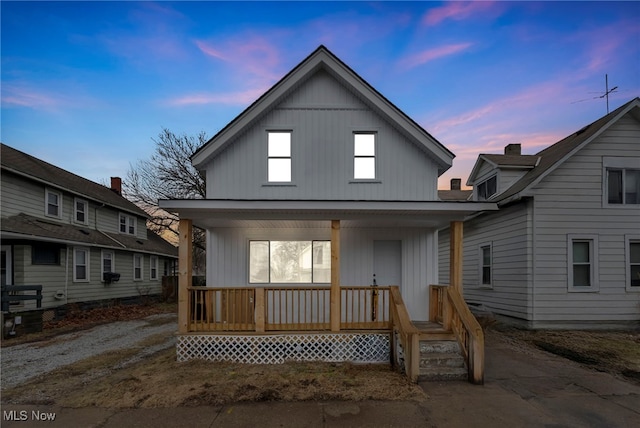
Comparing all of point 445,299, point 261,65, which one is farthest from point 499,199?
point 261,65

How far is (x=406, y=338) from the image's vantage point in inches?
251

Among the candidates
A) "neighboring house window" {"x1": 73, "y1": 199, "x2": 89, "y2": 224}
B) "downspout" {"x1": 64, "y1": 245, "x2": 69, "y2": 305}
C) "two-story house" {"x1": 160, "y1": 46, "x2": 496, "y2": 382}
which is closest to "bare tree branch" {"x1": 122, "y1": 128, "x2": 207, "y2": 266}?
"neighboring house window" {"x1": 73, "y1": 199, "x2": 89, "y2": 224}

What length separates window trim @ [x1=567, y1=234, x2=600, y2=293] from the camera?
34.4 ft

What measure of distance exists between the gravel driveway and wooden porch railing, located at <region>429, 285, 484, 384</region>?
23.9ft

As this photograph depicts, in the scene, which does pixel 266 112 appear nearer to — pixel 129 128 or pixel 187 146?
pixel 129 128

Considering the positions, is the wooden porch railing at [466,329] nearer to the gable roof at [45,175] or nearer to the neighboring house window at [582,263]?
the neighboring house window at [582,263]

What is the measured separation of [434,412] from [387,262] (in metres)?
5.01

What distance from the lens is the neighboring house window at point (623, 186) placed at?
10842 millimetres

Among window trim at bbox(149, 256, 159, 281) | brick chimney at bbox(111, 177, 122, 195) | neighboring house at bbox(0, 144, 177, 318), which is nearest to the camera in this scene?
neighboring house at bbox(0, 144, 177, 318)

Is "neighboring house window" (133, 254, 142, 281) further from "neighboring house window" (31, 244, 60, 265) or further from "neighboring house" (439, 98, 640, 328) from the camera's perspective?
"neighboring house" (439, 98, 640, 328)

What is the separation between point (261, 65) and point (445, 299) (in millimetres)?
11659

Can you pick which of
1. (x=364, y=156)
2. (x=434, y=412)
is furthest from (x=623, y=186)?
(x=434, y=412)

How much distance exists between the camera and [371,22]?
11.8 meters

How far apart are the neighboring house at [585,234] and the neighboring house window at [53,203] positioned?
17934 millimetres
